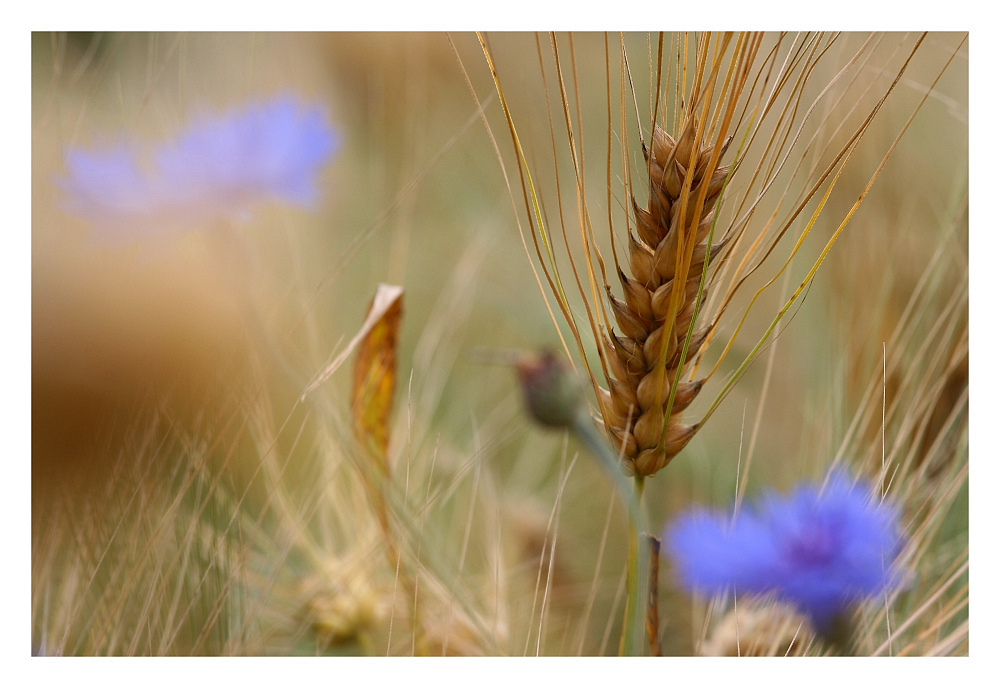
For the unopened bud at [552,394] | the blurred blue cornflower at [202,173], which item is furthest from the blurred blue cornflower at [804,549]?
the blurred blue cornflower at [202,173]

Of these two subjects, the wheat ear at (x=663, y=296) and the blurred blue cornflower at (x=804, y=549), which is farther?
the blurred blue cornflower at (x=804, y=549)

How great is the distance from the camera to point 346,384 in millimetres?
1088

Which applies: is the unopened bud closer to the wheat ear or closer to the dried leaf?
the wheat ear

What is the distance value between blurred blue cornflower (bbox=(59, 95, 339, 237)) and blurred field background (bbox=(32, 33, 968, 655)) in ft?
0.07

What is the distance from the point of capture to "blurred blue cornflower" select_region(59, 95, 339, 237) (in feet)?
3.59

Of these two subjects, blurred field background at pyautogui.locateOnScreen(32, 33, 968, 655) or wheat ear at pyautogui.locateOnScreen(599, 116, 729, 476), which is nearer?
wheat ear at pyautogui.locateOnScreen(599, 116, 729, 476)

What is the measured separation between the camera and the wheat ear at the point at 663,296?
2.78ft

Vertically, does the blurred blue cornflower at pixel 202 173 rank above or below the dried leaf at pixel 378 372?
above

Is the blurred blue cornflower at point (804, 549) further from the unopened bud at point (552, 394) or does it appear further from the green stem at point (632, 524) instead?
the unopened bud at point (552, 394)

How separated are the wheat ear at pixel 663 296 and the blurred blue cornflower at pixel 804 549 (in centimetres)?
25

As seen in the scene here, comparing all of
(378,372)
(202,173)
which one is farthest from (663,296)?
(202,173)

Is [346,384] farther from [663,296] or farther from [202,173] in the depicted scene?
[663,296]

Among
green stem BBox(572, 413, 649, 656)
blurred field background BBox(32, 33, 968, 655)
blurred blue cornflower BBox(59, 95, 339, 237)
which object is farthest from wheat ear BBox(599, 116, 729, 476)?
blurred blue cornflower BBox(59, 95, 339, 237)
